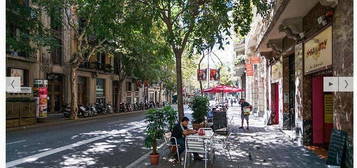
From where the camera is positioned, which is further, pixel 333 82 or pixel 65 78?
pixel 65 78

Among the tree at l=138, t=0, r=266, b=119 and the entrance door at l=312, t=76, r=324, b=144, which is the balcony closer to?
the tree at l=138, t=0, r=266, b=119

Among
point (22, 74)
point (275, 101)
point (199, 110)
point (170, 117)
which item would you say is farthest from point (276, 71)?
point (22, 74)

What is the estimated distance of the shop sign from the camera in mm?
15820

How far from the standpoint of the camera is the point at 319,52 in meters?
9.50

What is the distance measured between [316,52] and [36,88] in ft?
58.0

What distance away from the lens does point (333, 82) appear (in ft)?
16.8

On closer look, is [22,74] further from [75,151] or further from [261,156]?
[261,156]

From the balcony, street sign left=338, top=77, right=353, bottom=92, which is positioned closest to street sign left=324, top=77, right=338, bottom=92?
street sign left=338, top=77, right=353, bottom=92

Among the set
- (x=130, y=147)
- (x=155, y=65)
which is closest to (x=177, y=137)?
(x=130, y=147)

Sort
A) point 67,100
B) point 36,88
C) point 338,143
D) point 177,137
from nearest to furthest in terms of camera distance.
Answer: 1. point 338,143
2. point 177,137
3. point 36,88
4. point 67,100

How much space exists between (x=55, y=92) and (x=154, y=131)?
917 inches

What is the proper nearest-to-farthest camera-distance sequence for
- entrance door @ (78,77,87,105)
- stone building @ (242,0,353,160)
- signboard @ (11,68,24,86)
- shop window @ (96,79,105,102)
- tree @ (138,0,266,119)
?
1. stone building @ (242,0,353,160)
2. tree @ (138,0,266,119)
3. signboard @ (11,68,24,86)
4. entrance door @ (78,77,87,105)
5. shop window @ (96,79,105,102)

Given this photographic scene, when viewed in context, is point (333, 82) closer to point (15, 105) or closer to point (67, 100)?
point (15, 105)

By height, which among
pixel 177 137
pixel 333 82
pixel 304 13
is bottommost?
pixel 177 137
